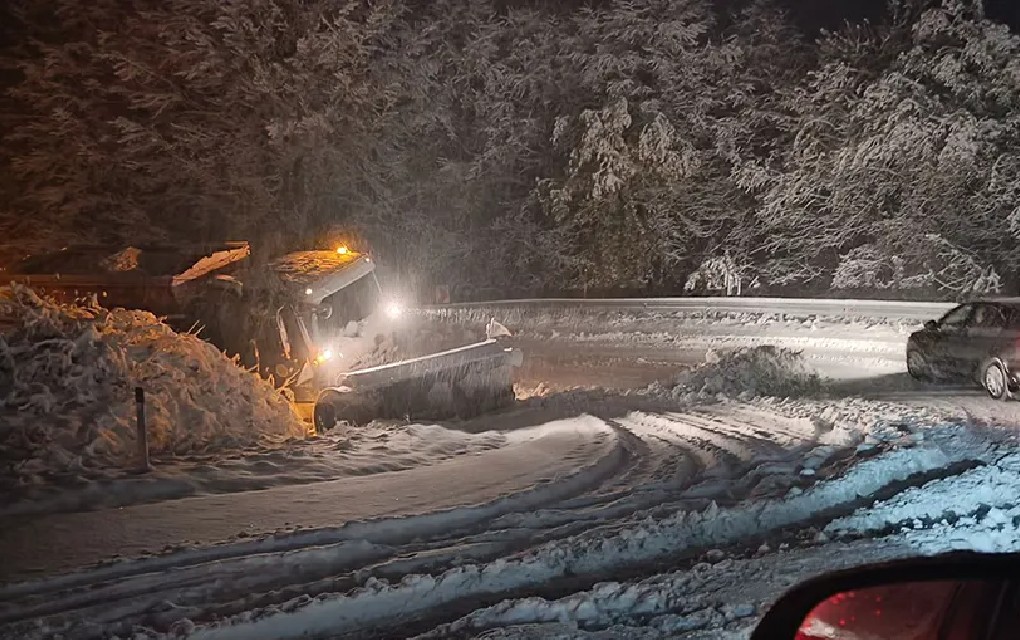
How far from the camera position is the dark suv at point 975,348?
14.1 metres

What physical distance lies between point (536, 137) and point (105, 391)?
28.7m

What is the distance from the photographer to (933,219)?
31453 millimetres

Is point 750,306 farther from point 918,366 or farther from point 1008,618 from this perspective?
point 1008,618

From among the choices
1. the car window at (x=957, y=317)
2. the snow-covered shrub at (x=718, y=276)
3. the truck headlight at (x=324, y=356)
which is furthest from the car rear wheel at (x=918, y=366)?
the snow-covered shrub at (x=718, y=276)

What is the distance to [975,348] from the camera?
1491 cm

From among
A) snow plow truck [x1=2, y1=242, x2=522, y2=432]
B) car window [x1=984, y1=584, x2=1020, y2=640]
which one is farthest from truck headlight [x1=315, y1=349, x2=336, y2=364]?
car window [x1=984, y1=584, x2=1020, y2=640]

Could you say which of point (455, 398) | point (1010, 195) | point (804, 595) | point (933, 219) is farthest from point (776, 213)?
point (804, 595)

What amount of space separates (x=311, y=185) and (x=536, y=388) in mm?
20113

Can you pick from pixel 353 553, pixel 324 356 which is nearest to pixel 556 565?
pixel 353 553

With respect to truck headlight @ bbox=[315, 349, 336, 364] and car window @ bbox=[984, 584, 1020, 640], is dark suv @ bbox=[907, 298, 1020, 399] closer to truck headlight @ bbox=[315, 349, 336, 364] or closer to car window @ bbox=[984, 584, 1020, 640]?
truck headlight @ bbox=[315, 349, 336, 364]

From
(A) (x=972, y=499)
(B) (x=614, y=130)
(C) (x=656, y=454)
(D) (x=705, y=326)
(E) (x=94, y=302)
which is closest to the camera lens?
(A) (x=972, y=499)

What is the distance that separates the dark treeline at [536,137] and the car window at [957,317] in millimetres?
15141

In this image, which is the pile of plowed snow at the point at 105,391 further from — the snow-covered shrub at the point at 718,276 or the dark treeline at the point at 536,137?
the snow-covered shrub at the point at 718,276

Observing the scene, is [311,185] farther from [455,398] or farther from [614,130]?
[455,398]
